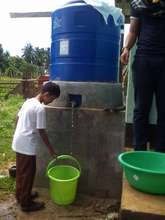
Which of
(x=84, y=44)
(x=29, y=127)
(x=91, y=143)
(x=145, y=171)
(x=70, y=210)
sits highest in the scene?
(x=84, y=44)

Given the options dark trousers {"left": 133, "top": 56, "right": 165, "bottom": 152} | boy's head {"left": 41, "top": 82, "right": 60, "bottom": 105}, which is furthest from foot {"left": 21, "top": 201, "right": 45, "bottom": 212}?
dark trousers {"left": 133, "top": 56, "right": 165, "bottom": 152}

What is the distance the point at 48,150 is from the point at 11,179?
2.92 ft

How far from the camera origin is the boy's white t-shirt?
163 inches

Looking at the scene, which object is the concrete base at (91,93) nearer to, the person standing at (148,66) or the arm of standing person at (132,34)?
the arm of standing person at (132,34)

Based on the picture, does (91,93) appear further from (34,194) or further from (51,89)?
(34,194)

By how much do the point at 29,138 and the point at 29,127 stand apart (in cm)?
13

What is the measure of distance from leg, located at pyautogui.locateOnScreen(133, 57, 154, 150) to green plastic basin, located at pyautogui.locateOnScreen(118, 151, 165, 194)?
17.9 inches

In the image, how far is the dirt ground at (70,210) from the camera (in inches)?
164

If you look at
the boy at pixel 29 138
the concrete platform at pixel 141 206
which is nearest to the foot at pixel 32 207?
the boy at pixel 29 138

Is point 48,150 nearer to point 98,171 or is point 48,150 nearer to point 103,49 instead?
point 98,171

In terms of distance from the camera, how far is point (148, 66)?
303 cm

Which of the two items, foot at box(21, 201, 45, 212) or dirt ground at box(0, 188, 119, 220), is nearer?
dirt ground at box(0, 188, 119, 220)

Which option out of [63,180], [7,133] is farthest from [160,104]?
[7,133]

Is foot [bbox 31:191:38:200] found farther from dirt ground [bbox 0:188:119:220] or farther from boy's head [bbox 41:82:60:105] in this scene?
boy's head [bbox 41:82:60:105]
